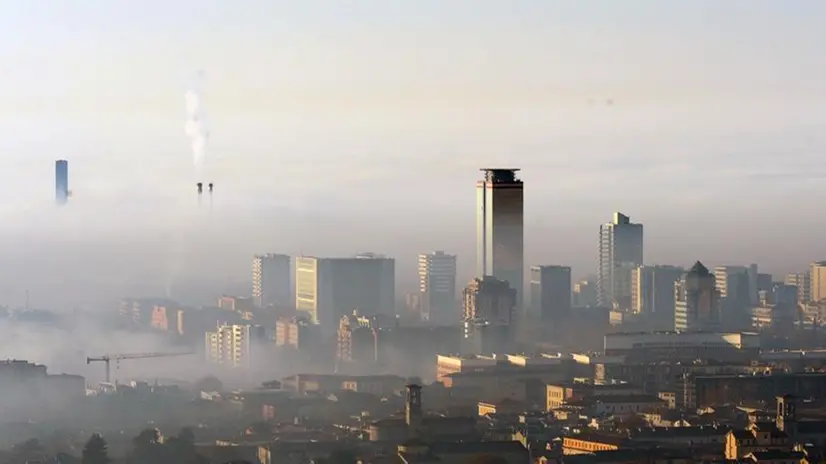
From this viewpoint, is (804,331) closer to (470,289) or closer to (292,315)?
(470,289)

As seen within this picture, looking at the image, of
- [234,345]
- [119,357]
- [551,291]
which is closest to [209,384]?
[119,357]

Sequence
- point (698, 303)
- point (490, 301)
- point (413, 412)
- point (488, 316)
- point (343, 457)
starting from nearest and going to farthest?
point (343, 457) → point (413, 412) → point (488, 316) → point (490, 301) → point (698, 303)

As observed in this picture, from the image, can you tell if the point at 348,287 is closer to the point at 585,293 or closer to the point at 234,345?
the point at 234,345

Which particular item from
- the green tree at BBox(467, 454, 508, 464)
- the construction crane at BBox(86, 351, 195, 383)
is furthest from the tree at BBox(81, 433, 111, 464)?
the construction crane at BBox(86, 351, 195, 383)

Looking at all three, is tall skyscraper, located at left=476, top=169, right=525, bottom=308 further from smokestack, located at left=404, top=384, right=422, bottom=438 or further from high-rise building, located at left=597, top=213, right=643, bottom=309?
smokestack, located at left=404, top=384, right=422, bottom=438

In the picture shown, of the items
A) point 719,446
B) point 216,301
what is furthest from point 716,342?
point 719,446
